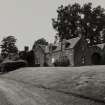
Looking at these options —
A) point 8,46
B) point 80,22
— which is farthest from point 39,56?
point 8,46

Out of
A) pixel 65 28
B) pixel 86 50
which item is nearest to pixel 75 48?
pixel 86 50

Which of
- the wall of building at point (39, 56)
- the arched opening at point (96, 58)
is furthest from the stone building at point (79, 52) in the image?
the wall of building at point (39, 56)

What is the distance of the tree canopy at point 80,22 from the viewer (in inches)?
3317

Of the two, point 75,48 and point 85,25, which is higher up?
point 85,25

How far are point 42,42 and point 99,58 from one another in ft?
271

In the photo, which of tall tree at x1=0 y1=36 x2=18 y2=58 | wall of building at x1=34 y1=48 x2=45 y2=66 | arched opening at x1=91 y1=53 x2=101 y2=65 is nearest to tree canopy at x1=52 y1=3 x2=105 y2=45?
wall of building at x1=34 y1=48 x2=45 y2=66

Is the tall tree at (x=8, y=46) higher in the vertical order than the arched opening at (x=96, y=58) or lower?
higher

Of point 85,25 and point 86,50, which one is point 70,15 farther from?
point 86,50

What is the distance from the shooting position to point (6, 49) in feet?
464

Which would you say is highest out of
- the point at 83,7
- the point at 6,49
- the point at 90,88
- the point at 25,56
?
the point at 83,7

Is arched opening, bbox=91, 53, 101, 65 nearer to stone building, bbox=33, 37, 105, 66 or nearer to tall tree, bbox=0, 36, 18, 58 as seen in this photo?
stone building, bbox=33, 37, 105, 66

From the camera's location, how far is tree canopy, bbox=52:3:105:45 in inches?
3317

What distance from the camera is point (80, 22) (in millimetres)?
85688

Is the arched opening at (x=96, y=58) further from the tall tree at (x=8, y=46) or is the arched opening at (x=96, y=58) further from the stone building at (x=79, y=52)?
the tall tree at (x=8, y=46)
